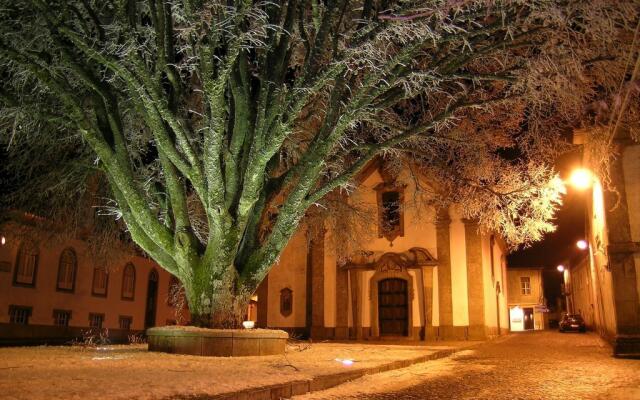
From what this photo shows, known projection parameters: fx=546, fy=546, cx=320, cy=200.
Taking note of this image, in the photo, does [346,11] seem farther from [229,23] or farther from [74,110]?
[74,110]

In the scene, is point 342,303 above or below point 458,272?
below

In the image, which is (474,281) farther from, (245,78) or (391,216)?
(245,78)

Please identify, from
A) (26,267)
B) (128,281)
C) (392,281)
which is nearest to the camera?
(392,281)

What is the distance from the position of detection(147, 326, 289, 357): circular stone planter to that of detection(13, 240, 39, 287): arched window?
1730 cm

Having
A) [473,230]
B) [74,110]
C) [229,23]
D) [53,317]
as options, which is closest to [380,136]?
[229,23]

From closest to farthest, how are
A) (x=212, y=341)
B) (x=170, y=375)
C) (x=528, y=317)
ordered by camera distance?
(x=170, y=375) < (x=212, y=341) < (x=528, y=317)

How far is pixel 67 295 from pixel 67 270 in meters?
1.29

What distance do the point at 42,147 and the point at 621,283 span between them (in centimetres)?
1493

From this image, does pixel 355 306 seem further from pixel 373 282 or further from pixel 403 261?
pixel 403 261

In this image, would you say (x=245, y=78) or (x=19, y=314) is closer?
(x=245, y=78)

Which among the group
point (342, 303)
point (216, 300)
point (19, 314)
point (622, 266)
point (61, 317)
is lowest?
point (61, 317)

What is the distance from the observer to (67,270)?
2853cm

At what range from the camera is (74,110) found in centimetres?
1045

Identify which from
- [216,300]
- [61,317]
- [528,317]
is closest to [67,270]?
[61,317]
